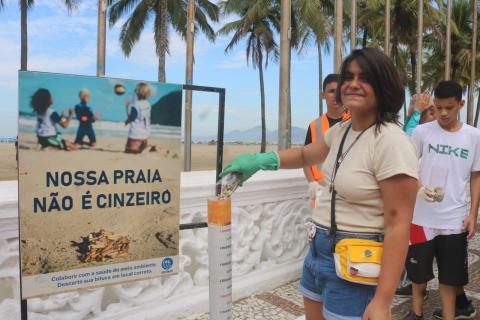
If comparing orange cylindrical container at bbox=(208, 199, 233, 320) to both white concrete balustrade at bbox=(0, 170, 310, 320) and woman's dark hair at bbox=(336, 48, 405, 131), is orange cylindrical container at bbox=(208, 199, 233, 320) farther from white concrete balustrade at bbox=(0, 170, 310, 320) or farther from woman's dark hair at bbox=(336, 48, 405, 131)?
white concrete balustrade at bbox=(0, 170, 310, 320)

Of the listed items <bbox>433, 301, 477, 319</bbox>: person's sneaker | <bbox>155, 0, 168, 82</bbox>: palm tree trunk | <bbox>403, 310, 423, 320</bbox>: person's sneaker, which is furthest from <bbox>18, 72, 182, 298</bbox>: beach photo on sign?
<bbox>155, 0, 168, 82</bbox>: palm tree trunk

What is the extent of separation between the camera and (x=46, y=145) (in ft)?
6.53

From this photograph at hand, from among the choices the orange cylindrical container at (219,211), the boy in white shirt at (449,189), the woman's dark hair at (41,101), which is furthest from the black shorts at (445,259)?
the woman's dark hair at (41,101)

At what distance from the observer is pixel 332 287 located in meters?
1.67

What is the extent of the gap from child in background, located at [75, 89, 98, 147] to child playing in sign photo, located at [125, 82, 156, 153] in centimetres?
18

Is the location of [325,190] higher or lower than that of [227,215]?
higher

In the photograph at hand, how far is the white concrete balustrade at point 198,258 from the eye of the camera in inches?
100

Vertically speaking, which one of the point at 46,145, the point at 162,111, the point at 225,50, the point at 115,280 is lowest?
the point at 115,280

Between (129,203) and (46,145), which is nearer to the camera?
(46,145)

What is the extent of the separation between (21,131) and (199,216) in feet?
5.51

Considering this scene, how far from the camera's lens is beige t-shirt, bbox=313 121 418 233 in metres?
1.45

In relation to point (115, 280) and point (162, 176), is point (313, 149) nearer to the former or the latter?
point (162, 176)

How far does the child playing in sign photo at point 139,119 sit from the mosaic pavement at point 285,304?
1650mm

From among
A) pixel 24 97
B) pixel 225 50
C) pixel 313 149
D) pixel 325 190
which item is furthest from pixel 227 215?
pixel 225 50
